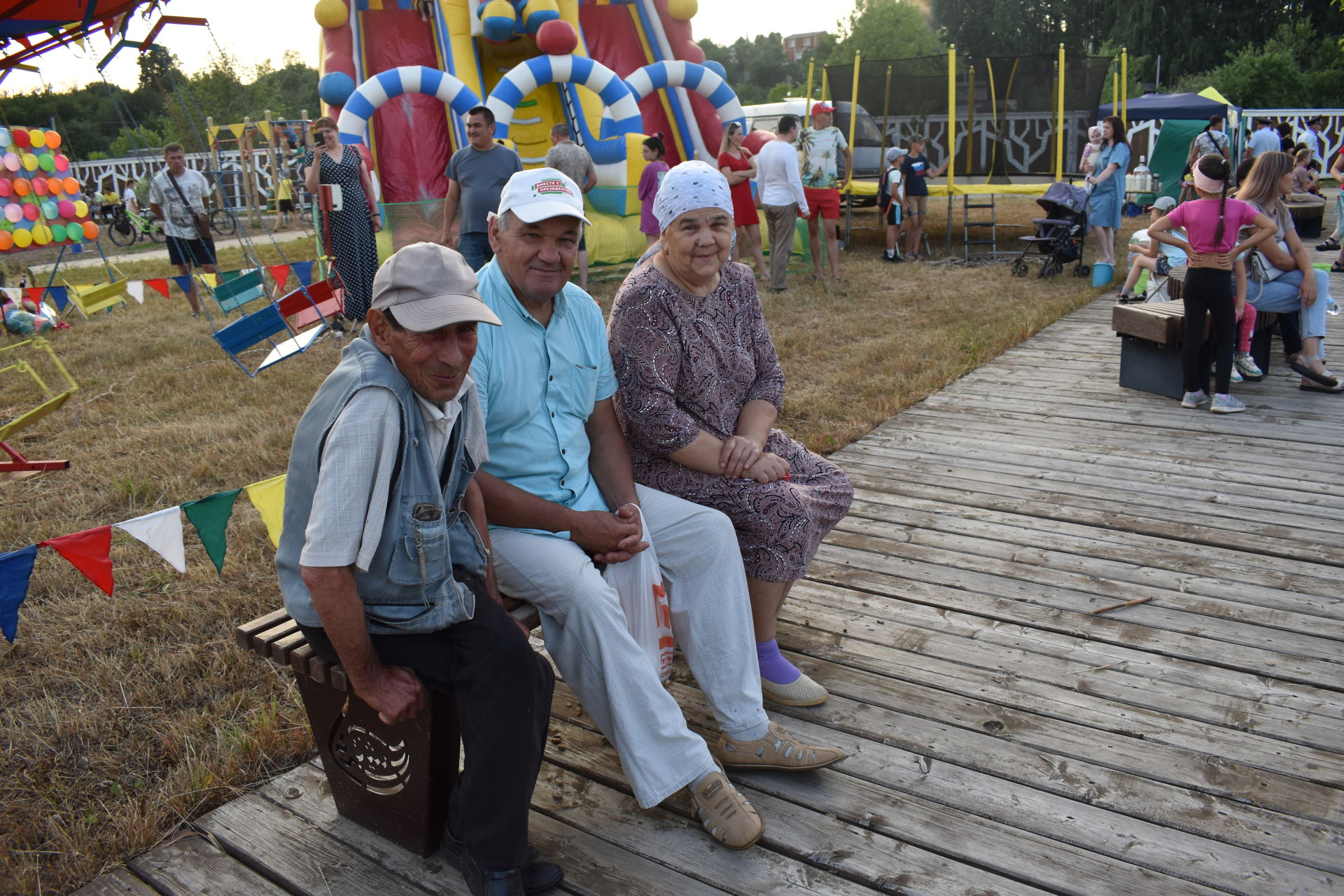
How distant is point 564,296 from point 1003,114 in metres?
12.4

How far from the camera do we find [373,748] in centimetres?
213

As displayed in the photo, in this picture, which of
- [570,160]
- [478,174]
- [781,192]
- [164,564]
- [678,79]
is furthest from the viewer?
[678,79]

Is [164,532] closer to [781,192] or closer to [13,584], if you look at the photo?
[13,584]

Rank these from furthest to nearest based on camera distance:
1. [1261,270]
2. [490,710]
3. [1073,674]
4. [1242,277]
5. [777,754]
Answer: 1. [1261,270]
2. [1242,277]
3. [1073,674]
4. [777,754]
5. [490,710]

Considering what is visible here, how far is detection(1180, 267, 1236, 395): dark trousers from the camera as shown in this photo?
5.09 m

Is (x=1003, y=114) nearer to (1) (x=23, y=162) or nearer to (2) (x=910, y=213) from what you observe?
(2) (x=910, y=213)

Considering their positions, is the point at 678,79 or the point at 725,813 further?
the point at 678,79

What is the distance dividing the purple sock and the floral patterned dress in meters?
0.21

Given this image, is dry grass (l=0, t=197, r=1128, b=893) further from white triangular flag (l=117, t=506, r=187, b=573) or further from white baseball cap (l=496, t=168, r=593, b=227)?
white baseball cap (l=496, t=168, r=593, b=227)

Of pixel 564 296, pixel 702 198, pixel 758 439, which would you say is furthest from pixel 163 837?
pixel 702 198

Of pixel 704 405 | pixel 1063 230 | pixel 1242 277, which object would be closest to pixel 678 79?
pixel 1063 230

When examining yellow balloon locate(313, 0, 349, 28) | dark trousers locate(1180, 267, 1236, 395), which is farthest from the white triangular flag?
yellow balloon locate(313, 0, 349, 28)

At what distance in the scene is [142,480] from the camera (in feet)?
15.7

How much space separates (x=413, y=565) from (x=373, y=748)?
20.7 inches
